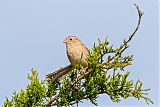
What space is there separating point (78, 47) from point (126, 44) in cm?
243

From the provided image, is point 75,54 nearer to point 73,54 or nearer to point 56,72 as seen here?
point 73,54

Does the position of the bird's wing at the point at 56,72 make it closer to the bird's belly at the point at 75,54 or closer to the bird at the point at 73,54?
the bird at the point at 73,54

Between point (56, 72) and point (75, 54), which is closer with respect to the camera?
point (56, 72)

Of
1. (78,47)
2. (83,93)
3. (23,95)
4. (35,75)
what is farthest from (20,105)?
(78,47)

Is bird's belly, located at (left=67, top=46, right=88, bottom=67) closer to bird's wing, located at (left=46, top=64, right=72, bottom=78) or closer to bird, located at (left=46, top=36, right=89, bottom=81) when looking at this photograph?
bird, located at (left=46, top=36, right=89, bottom=81)

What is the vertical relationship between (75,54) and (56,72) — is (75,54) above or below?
above

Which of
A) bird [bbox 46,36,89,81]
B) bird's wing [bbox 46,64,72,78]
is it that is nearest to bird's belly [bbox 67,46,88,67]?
bird [bbox 46,36,89,81]

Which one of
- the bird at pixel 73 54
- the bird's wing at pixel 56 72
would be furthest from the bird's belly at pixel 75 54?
the bird's wing at pixel 56 72

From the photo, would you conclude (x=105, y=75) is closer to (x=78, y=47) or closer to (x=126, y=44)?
(x=126, y=44)

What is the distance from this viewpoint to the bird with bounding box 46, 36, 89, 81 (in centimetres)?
724

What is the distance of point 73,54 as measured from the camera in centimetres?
838

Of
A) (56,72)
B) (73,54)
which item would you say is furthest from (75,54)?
(56,72)

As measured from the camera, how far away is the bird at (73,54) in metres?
7.24

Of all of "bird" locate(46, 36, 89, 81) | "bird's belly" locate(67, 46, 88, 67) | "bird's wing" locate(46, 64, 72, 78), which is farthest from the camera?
"bird's belly" locate(67, 46, 88, 67)
